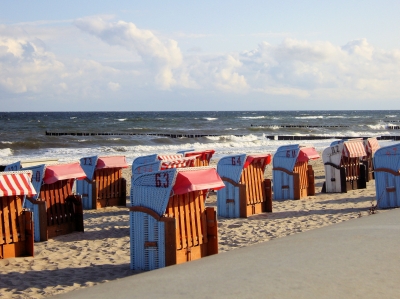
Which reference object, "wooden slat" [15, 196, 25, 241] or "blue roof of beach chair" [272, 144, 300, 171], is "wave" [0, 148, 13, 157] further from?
"wooden slat" [15, 196, 25, 241]

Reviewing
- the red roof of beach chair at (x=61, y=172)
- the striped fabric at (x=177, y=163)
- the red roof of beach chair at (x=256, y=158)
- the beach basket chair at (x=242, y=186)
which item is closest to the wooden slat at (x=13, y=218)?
the red roof of beach chair at (x=61, y=172)

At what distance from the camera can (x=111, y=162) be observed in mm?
12680

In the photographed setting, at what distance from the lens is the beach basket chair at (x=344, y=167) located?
14625 millimetres

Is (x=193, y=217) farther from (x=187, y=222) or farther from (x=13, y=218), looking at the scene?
(x=13, y=218)

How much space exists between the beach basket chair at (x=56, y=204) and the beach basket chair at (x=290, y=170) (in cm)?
524

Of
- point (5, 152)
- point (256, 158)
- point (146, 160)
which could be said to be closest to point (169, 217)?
point (256, 158)

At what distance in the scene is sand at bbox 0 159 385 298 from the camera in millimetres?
6957

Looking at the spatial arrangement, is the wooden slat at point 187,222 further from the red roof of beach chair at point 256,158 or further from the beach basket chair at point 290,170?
the beach basket chair at point 290,170

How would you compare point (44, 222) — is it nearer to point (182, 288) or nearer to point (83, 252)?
point (83, 252)

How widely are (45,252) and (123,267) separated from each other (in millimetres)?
1662

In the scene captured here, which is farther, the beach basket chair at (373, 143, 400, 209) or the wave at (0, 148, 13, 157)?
the wave at (0, 148, 13, 157)

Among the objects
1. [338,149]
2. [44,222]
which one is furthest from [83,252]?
[338,149]

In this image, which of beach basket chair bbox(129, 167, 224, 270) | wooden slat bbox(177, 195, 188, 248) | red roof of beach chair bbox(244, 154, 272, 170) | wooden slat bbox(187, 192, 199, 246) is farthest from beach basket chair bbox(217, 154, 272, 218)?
wooden slat bbox(177, 195, 188, 248)

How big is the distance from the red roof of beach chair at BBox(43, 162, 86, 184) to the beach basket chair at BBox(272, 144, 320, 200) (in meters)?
5.26
